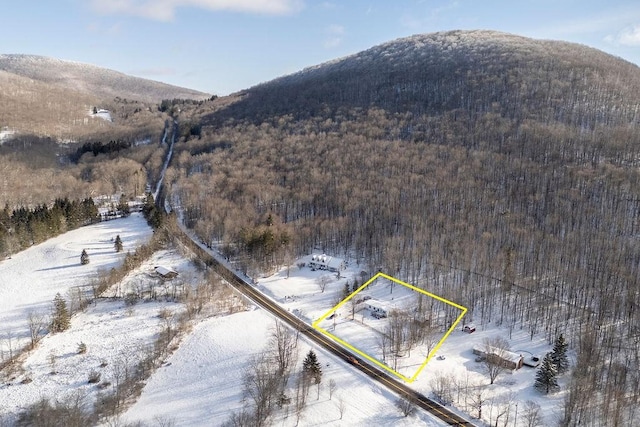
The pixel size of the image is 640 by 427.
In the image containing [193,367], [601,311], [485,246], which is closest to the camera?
[193,367]

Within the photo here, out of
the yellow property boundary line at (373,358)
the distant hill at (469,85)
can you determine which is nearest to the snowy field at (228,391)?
the yellow property boundary line at (373,358)

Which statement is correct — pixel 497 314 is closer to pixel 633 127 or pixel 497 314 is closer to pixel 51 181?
pixel 633 127

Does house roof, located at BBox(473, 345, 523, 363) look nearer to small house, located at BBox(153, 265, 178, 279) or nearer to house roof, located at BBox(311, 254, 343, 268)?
house roof, located at BBox(311, 254, 343, 268)

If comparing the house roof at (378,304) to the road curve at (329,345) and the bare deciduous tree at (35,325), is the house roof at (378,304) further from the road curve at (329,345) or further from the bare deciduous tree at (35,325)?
the bare deciduous tree at (35,325)

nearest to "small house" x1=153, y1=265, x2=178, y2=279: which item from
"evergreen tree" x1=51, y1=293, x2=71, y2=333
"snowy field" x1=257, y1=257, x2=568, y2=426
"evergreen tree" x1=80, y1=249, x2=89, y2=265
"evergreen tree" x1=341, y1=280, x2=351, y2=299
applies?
"evergreen tree" x1=80, y1=249, x2=89, y2=265

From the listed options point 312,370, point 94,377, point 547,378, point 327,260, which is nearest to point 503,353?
point 547,378

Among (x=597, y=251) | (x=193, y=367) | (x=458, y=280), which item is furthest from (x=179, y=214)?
(x=597, y=251)
